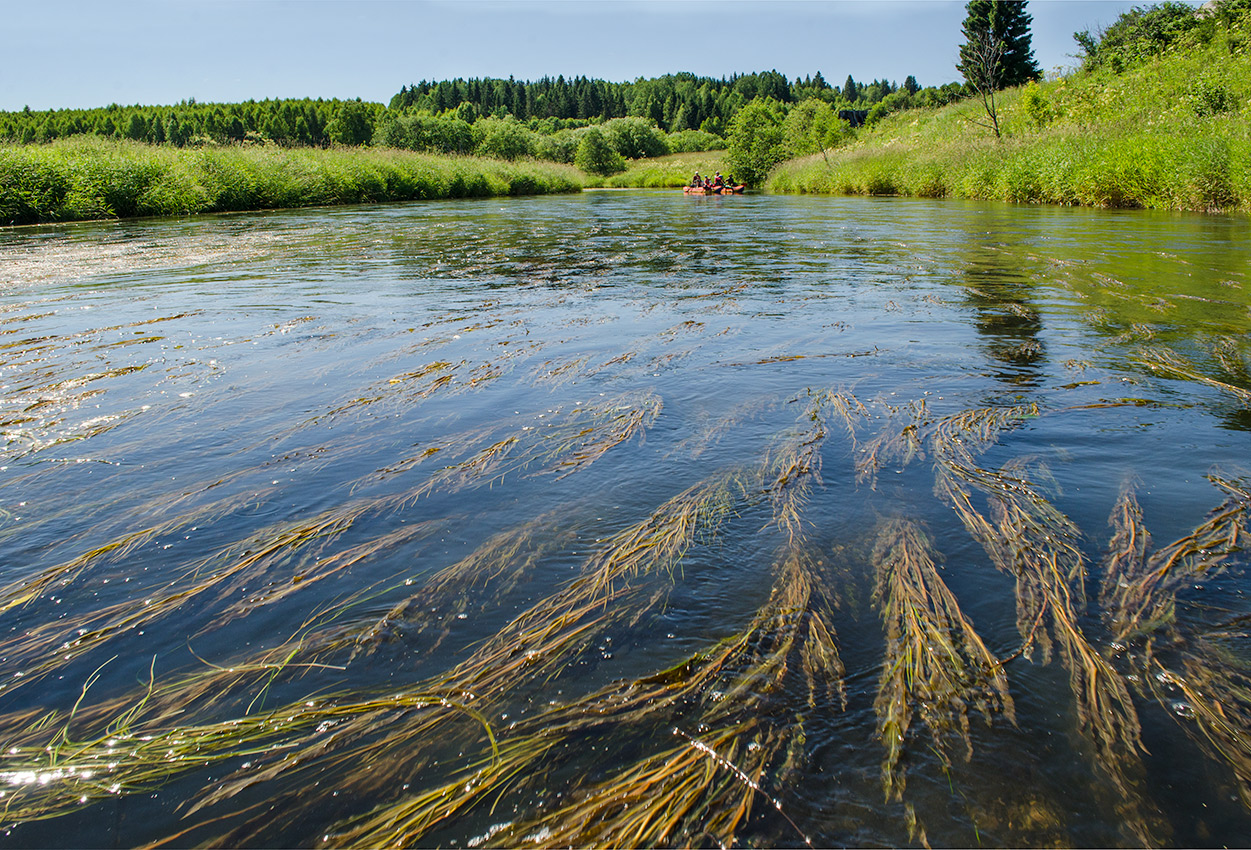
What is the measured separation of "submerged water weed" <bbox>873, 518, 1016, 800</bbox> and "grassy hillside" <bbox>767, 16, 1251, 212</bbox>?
16958 mm

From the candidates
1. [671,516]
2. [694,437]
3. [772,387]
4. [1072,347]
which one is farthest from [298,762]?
[1072,347]

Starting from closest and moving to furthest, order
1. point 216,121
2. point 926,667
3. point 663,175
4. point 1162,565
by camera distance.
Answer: point 926,667
point 1162,565
point 663,175
point 216,121

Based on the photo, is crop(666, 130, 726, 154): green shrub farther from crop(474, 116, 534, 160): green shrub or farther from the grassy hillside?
the grassy hillside

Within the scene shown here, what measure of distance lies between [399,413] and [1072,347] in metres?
5.64

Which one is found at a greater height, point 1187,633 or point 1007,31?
point 1007,31

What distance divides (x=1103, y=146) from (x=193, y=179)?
28.5 meters

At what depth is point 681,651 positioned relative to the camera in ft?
7.49

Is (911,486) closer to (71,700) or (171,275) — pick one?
(71,700)

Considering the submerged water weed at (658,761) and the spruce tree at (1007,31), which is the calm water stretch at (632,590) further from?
the spruce tree at (1007,31)

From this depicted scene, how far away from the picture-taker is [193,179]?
23.7m

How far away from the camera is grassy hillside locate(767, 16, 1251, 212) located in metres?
15.0

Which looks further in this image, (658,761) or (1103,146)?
(1103,146)

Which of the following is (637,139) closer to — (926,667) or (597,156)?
(597,156)

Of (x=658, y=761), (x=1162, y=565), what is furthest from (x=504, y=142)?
(x=658, y=761)
